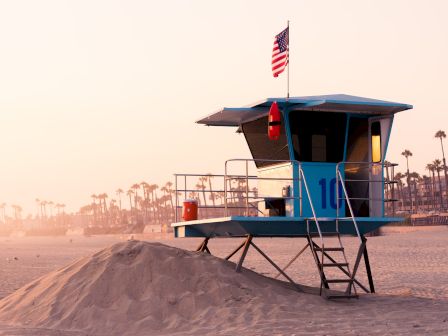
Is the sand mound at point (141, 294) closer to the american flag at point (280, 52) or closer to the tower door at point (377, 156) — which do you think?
the tower door at point (377, 156)

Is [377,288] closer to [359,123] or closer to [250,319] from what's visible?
[359,123]

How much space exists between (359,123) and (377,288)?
22.5 ft

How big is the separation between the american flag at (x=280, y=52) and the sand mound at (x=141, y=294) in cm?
495

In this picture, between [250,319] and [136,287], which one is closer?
[250,319]

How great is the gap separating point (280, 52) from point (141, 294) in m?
7.00

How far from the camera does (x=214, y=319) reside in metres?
13.9

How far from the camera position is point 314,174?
17531 millimetres

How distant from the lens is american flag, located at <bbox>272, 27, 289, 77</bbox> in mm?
18078

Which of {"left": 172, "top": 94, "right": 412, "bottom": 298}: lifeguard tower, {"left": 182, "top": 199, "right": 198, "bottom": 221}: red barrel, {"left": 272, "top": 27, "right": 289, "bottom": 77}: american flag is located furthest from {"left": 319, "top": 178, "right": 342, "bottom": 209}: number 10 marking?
{"left": 182, "top": 199, "right": 198, "bottom": 221}: red barrel

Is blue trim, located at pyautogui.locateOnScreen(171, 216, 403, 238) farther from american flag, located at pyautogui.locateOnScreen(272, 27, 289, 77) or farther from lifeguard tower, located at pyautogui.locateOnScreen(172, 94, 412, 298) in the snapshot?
american flag, located at pyautogui.locateOnScreen(272, 27, 289, 77)

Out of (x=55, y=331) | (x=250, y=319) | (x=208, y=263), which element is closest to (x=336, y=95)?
(x=208, y=263)

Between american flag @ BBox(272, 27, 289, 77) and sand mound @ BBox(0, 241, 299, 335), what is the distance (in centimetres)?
495

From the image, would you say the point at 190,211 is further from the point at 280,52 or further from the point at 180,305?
the point at 280,52

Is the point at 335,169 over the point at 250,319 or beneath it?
over
